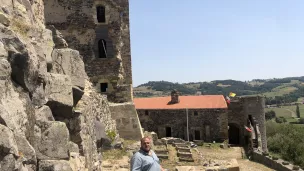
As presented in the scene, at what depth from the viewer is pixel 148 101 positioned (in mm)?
38656

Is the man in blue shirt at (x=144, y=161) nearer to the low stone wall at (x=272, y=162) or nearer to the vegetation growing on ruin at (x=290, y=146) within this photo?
the low stone wall at (x=272, y=162)

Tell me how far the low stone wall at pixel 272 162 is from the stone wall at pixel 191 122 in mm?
7301

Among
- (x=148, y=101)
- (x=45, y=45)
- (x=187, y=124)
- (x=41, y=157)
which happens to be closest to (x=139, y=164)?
(x=41, y=157)

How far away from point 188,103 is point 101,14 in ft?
62.4

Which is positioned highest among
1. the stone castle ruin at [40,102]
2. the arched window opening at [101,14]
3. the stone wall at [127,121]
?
the arched window opening at [101,14]

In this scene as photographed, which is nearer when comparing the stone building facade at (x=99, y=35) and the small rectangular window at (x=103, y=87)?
the stone building facade at (x=99, y=35)

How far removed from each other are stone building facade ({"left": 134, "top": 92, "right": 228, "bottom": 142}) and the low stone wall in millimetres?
7466

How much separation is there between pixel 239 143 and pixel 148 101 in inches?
441

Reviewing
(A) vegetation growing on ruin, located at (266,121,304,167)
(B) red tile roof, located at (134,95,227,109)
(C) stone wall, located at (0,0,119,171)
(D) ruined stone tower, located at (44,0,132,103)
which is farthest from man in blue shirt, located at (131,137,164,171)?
(B) red tile roof, located at (134,95,227,109)

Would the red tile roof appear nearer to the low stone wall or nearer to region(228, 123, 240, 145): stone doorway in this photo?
region(228, 123, 240, 145): stone doorway

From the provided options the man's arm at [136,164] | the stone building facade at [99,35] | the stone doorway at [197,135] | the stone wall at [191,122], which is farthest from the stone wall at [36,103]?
the stone doorway at [197,135]

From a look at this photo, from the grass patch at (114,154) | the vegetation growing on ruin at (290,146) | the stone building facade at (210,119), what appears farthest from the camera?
the stone building facade at (210,119)

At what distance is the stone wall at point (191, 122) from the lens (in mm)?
34219

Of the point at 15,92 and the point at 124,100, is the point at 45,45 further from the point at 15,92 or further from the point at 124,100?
the point at 124,100
